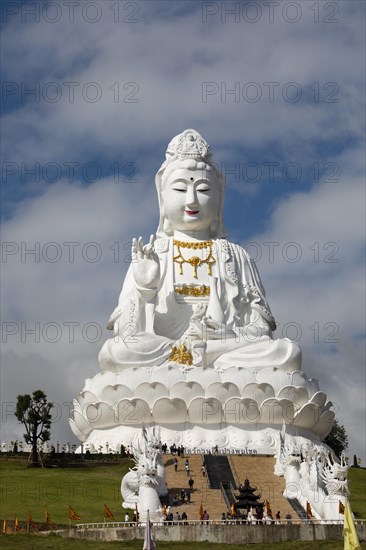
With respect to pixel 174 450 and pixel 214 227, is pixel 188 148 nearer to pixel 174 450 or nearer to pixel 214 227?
pixel 214 227

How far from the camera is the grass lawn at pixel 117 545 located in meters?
19.7

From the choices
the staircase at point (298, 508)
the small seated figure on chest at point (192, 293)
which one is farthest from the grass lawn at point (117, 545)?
the small seated figure on chest at point (192, 293)

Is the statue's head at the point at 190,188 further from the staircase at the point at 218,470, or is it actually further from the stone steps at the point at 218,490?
the staircase at the point at 218,470

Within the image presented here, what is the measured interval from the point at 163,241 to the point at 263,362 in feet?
19.6

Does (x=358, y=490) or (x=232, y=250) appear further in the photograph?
(x=232, y=250)

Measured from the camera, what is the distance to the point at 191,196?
36531 millimetres

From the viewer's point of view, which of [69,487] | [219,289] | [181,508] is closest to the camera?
[181,508]

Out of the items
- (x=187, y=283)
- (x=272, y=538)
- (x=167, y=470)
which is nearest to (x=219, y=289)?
(x=187, y=283)

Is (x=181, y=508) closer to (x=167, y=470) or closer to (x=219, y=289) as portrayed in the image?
(x=167, y=470)

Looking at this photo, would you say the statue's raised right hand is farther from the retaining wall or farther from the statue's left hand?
the retaining wall

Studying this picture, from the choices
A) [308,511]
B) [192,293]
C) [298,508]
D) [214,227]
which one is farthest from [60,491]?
[214,227]

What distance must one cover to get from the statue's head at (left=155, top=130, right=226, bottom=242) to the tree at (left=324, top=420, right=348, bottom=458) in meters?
9.58

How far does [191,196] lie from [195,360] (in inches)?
238

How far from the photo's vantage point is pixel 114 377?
32.9 m
